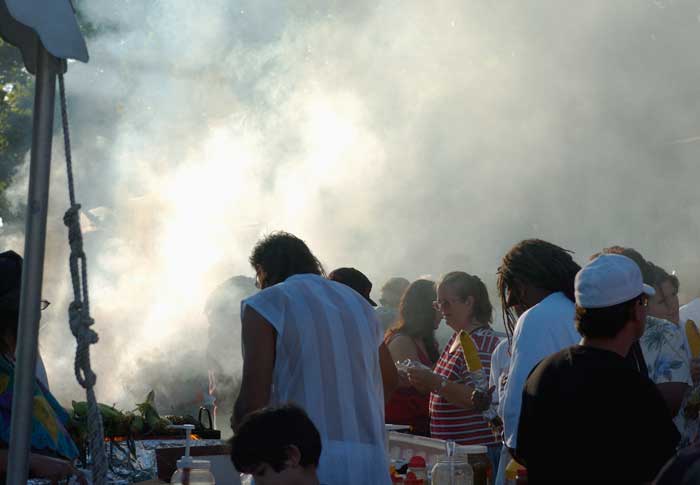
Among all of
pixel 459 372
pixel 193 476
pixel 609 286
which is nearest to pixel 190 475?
pixel 193 476

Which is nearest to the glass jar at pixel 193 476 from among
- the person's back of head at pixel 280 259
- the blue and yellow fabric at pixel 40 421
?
the blue and yellow fabric at pixel 40 421

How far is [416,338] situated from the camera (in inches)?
179

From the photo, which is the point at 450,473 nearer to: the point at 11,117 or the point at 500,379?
the point at 500,379

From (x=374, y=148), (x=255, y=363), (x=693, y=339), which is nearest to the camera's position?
(x=255, y=363)

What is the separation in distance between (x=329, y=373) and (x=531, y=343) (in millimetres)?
613

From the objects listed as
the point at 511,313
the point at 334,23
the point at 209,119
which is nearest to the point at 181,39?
the point at 209,119

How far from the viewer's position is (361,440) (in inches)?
104

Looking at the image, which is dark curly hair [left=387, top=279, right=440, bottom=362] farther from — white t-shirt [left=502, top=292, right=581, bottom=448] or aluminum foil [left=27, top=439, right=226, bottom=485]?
white t-shirt [left=502, top=292, right=581, bottom=448]

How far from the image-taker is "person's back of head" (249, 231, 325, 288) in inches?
111

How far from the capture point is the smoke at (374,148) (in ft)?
32.3

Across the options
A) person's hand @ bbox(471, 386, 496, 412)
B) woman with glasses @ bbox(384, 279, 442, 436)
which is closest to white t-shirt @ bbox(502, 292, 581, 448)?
person's hand @ bbox(471, 386, 496, 412)

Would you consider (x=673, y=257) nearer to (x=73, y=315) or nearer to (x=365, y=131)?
(x=365, y=131)

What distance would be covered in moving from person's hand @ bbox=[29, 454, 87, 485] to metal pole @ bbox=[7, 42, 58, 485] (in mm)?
594

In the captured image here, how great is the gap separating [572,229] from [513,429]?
26.4 feet
